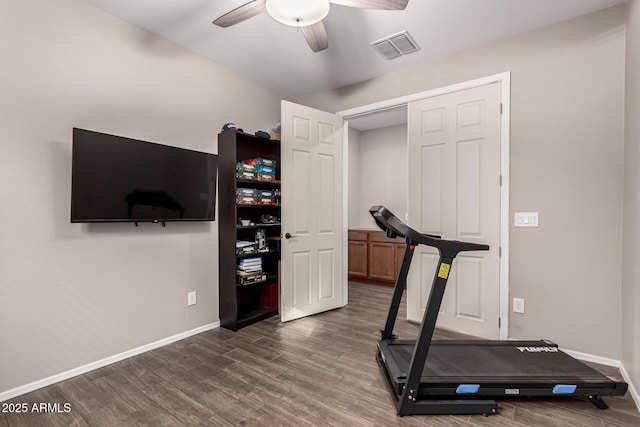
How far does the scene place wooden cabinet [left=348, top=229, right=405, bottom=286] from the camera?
4.89 metres

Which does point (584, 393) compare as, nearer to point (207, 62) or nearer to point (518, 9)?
point (518, 9)

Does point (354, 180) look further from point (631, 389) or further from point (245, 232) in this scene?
point (631, 389)

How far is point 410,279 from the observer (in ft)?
11.1

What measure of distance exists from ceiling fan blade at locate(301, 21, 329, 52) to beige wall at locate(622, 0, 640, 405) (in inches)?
83.0

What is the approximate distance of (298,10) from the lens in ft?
6.02

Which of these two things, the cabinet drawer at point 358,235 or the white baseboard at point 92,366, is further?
the cabinet drawer at point 358,235

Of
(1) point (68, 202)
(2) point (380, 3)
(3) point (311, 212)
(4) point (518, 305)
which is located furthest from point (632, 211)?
(1) point (68, 202)

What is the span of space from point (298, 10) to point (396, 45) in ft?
4.69

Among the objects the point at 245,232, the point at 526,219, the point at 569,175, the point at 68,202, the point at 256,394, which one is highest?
the point at 569,175

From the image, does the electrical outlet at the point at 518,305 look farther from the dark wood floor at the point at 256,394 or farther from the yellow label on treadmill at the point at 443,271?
the yellow label on treadmill at the point at 443,271

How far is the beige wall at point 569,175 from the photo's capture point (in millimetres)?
2377

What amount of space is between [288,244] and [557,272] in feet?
8.17

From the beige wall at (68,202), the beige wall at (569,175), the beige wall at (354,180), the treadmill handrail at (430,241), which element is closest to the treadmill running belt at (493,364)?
the beige wall at (569,175)

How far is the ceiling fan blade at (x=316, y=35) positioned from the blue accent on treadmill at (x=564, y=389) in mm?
2731
